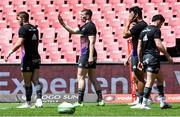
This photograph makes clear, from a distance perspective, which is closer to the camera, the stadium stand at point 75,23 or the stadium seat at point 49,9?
the stadium stand at point 75,23

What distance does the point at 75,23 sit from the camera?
68.8ft

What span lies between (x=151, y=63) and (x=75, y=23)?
1063 centimetres

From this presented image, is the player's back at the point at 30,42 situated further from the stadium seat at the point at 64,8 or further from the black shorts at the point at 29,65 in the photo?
the stadium seat at the point at 64,8

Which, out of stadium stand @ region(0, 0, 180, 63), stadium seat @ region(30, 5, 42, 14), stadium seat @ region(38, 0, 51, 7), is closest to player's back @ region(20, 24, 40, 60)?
stadium stand @ region(0, 0, 180, 63)

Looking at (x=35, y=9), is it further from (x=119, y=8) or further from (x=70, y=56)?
(x=70, y=56)

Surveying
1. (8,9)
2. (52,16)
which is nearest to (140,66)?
(52,16)

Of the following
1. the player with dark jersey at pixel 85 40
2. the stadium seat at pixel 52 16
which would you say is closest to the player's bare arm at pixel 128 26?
the player with dark jersey at pixel 85 40

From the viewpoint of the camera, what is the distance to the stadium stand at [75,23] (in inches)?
760

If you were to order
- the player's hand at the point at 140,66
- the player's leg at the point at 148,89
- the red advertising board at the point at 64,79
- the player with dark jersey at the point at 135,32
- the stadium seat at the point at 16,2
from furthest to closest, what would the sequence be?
the stadium seat at the point at 16,2, the red advertising board at the point at 64,79, the player with dark jersey at the point at 135,32, the player's hand at the point at 140,66, the player's leg at the point at 148,89

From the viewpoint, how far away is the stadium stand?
19.3 meters

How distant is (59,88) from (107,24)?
564cm

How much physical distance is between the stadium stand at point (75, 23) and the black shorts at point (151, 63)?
7940mm

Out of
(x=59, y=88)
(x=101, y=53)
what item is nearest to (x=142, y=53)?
(x=59, y=88)

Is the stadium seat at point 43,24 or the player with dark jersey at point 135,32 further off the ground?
the stadium seat at point 43,24
